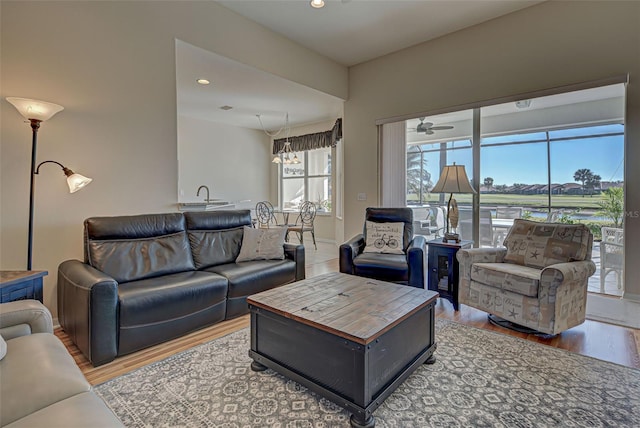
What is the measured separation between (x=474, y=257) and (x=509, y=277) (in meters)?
0.40

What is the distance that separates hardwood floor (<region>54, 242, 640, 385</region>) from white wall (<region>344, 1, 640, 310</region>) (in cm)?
87

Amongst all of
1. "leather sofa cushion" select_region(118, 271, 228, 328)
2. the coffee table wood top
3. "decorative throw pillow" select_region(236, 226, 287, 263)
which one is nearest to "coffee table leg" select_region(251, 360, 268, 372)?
the coffee table wood top

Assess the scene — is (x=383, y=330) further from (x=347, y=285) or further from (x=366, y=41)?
(x=366, y=41)

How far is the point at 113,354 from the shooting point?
219cm

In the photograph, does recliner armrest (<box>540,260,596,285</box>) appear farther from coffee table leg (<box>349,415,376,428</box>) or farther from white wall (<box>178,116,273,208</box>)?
white wall (<box>178,116,273,208</box>)

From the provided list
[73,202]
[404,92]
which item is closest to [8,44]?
[73,202]

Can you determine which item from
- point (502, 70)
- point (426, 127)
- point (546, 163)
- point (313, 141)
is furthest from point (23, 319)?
point (313, 141)

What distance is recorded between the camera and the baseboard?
2.90 metres

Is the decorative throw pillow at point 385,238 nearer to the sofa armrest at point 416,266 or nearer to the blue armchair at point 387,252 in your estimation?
the blue armchair at point 387,252

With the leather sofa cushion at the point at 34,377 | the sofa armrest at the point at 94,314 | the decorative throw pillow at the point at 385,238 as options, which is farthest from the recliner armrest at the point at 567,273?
the sofa armrest at the point at 94,314

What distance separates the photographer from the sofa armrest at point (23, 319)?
4.97ft

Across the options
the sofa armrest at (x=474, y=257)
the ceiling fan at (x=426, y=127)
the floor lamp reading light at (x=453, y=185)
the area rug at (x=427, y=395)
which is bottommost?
the area rug at (x=427, y=395)

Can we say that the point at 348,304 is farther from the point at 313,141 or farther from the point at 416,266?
the point at 313,141

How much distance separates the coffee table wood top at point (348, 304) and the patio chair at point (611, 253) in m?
2.56
